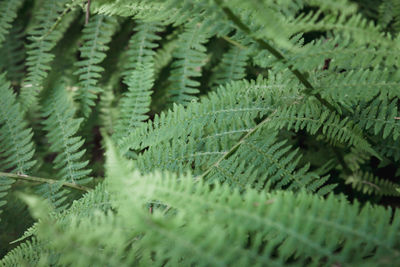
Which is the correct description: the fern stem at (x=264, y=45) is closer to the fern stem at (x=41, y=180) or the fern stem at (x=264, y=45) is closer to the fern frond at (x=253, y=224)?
the fern frond at (x=253, y=224)

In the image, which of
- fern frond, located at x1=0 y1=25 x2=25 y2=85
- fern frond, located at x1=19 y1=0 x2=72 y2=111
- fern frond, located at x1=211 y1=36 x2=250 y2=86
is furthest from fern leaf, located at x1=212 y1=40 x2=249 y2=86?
fern frond, located at x1=0 y1=25 x2=25 y2=85

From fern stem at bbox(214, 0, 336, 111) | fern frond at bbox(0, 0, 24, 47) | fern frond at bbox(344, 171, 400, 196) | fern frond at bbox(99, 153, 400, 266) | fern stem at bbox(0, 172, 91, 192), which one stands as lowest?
fern stem at bbox(0, 172, 91, 192)

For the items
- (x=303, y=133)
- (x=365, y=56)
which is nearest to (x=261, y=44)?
(x=365, y=56)

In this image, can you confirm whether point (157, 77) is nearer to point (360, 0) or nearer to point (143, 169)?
point (143, 169)

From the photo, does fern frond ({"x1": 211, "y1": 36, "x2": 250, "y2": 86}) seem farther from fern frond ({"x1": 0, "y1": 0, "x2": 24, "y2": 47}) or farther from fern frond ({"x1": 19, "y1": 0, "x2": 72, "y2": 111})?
fern frond ({"x1": 0, "y1": 0, "x2": 24, "y2": 47})

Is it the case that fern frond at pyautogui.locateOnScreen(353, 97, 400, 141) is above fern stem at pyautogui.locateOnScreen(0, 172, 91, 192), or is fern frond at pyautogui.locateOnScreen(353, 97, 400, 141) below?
above

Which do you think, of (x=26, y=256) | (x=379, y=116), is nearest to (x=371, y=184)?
(x=379, y=116)

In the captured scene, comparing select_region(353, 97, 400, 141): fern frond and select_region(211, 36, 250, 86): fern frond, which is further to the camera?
select_region(211, 36, 250, 86): fern frond
